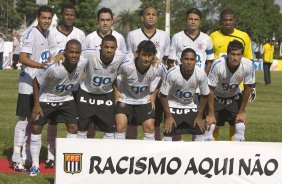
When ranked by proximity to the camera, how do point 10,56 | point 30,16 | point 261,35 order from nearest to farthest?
1. point 10,56
2. point 261,35
3. point 30,16

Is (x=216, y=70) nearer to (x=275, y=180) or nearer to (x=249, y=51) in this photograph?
(x=249, y=51)

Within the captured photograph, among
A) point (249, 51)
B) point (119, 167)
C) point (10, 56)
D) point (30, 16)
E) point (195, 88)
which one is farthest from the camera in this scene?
point (30, 16)

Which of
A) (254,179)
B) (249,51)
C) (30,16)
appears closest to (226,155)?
(254,179)

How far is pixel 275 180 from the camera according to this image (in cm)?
786

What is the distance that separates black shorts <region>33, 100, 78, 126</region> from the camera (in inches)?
355

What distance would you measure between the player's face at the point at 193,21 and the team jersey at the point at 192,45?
6.3 inches

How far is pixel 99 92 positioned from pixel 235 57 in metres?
2.03

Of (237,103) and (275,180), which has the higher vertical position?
(237,103)

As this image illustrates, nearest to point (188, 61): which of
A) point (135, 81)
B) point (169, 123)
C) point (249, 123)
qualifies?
point (135, 81)

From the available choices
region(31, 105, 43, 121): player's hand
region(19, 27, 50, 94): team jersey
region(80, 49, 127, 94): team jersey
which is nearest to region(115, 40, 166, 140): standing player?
region(80, 49, 127, 94): team jersey

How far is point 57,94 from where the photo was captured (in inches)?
355

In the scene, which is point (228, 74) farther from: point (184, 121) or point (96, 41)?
point (96, 41)

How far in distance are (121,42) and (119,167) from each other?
2.66 meters

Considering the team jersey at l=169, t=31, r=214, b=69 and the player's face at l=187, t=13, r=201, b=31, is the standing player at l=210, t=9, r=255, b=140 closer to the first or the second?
the team jersey at l=169, t=31, r=214, b=69
